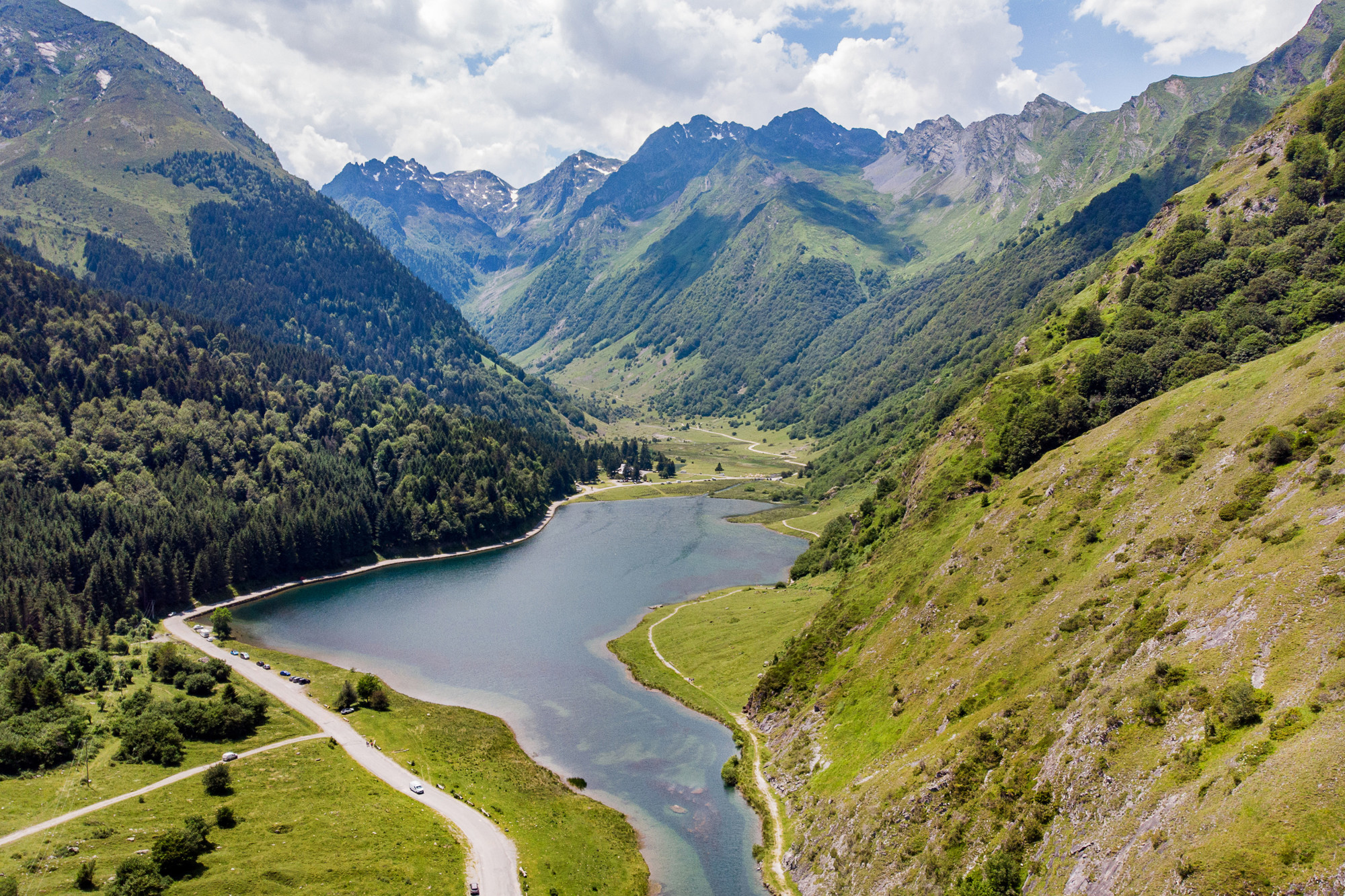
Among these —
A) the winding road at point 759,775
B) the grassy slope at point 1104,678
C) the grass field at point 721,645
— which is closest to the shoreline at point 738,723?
the winding road at point 759,775

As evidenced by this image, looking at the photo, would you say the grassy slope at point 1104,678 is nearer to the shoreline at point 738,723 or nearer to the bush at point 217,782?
the shoreline at point 738,723

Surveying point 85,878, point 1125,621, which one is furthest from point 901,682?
point 85,878

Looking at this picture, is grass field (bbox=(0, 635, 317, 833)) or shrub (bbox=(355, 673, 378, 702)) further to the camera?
shrub (bbox=(355, 673, 378, 702))

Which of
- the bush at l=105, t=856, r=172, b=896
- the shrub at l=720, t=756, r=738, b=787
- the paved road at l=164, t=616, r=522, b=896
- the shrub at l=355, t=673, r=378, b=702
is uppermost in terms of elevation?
the bush at l=105, t=856, r=172, b=896

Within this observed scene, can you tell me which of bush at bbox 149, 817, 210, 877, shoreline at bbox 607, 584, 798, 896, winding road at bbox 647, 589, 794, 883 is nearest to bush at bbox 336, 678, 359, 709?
bush at bbox 149, 817, 210, 877

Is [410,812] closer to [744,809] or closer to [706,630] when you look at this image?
[744,809]

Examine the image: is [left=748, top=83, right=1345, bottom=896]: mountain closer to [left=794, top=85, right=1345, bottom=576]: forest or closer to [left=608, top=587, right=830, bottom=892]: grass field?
[left=794, top=85, right=1345, bottom=576]: forest

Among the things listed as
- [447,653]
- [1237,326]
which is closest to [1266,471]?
[1237,326]

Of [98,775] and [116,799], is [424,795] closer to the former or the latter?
[116,799]
